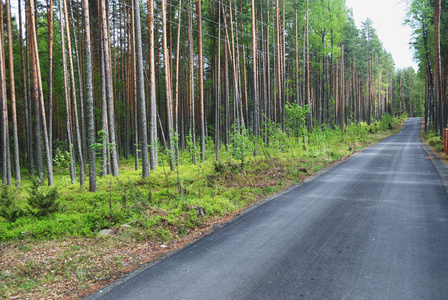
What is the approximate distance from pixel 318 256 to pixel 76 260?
3.88m

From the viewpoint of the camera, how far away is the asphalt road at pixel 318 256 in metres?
3.27

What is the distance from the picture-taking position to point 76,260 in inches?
171

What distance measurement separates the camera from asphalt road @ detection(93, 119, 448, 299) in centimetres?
327

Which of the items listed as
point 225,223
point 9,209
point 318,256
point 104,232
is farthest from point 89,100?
point 318,256

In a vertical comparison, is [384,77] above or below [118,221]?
above

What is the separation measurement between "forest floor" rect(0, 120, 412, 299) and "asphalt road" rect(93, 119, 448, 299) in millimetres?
363

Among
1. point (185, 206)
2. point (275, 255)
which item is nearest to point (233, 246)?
point (275, 255)

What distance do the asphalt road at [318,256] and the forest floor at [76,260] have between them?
1.19 feet

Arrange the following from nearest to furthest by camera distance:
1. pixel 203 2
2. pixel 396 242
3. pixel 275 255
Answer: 1. pixel 275 255
2. pixel 396 242
3. pixel 203 2

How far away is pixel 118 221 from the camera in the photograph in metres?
6.06

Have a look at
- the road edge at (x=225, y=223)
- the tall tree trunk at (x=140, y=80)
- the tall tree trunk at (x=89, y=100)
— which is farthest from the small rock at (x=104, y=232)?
the tall tree trunk at (x=140, y=80)

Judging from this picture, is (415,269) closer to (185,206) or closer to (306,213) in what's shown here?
(306,213)

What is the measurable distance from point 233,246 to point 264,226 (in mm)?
1160

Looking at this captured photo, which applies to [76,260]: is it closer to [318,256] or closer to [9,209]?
[9,209]
